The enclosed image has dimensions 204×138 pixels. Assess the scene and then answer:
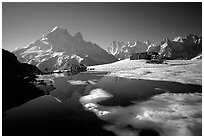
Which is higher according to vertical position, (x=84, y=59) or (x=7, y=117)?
(x=84, y=59)

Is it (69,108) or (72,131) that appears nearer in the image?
(72,131)

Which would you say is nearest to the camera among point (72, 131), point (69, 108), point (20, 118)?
point (72, 131)

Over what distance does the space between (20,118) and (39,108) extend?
3.75m

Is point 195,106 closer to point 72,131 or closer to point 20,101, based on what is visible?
point 72,131

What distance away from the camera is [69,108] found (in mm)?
22266

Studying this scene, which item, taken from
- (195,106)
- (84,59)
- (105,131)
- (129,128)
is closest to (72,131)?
(105,131)

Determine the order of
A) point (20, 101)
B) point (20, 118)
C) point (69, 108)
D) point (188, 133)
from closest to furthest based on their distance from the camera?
point (188, 133) → point (20, 118) → point (69, 108) → point (20, 101)

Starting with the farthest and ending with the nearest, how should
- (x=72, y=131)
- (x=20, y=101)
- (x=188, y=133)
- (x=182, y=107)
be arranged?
(x=20, y=101)
(x=182, y=107)
(x=72, y=131)
(x=188, y=133)

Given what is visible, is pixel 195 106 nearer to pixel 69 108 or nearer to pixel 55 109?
pixel 69 108

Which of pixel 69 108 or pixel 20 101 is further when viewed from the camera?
pixel 20 101

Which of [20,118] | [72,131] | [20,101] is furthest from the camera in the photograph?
[20,101]

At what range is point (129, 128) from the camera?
15727 mm

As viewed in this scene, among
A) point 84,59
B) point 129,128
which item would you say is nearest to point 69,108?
point 129,128

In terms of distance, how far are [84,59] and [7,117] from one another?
168 metres
